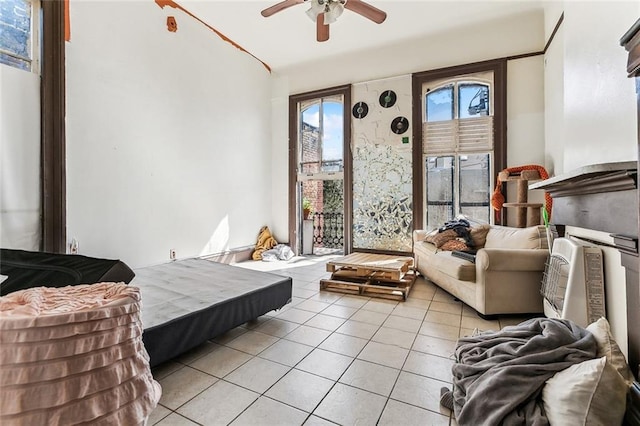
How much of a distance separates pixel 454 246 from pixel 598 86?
2348 millimetres

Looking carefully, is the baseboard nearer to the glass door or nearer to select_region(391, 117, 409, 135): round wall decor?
the glass door

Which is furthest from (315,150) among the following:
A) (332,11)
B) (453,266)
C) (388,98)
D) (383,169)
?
(453,266)

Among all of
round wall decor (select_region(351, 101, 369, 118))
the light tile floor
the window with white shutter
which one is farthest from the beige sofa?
round wall decor (select_region(351, 101, 369, 118))

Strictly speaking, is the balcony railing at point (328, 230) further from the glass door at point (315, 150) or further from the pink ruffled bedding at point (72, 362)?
the pink ruffled bedding at point (72, 362)

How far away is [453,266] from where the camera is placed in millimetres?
3146

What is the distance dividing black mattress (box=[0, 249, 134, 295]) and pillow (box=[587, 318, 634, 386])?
2413 mm

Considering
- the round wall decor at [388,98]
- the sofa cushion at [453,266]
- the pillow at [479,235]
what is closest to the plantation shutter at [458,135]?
the round wall decor at [388,98]

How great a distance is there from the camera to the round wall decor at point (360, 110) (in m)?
5.67

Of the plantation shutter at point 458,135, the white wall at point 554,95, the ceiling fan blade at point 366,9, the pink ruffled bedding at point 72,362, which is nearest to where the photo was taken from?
the pink ruffled bedding at point 72,362

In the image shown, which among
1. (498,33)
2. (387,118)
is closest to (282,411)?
(387,118)

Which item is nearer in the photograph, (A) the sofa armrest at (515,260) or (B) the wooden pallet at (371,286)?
(A) the sofa armrest at (515,260)

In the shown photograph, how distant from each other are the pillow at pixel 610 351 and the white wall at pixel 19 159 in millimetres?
4393

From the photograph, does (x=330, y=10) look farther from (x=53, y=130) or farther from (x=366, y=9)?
(x=53, y=130)

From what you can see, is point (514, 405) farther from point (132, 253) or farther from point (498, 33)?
point (498, 33)
